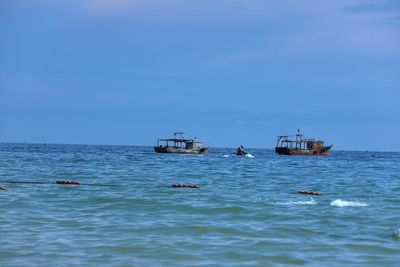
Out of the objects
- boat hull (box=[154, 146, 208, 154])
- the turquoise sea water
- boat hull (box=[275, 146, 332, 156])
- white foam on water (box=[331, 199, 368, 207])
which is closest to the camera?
the turquoise sea water

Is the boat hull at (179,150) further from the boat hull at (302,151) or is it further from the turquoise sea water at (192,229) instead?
the turquoise sea water at (192,229)

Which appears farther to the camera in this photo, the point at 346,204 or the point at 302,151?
the point at 302,151

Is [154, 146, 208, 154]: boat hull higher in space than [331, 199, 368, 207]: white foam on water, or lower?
higher

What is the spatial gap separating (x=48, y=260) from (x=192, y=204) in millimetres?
9541

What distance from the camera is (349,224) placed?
16.3m

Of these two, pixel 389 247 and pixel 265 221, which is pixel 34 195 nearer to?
pixel 265 221

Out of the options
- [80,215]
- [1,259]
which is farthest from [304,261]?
[80,215]

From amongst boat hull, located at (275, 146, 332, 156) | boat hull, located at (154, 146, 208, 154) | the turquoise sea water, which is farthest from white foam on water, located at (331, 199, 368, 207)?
boat hull, located at (275, 146, 332, 156)

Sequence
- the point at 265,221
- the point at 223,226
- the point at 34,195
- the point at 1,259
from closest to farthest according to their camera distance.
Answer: the point at 1,259 → the point at 223,226 → the point at 265,221 → the point at 34,195

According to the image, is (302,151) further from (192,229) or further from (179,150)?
(192,229)

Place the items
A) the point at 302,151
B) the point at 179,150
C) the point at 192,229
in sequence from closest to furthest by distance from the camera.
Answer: the point at 192,229 < the point at 179,150 < the point at 302,151

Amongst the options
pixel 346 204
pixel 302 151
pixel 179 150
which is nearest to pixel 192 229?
pixel 346 204

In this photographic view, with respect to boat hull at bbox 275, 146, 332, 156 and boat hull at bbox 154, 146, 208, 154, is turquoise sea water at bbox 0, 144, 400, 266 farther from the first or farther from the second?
boat hull at bbox 275, 146, 332, 156

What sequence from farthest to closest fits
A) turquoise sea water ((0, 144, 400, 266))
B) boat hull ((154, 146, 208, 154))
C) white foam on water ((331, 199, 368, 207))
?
boat hull ((154, 146, 208, 154))
white foam on water ((331, 199, 368, 207))
turquoise sea water ((0, 144, 400, 266))
